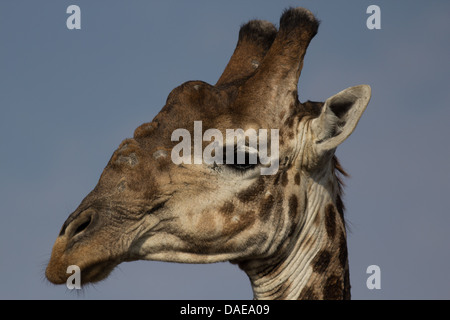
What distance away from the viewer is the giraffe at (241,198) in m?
7.54

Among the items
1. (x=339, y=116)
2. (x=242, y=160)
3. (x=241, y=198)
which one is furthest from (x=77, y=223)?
(x=339, y=116)

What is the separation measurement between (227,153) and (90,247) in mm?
1949

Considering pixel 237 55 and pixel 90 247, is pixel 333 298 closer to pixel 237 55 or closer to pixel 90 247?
pixel 90 247

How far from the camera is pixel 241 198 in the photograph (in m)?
8.09

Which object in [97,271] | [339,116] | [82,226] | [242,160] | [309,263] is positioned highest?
[339,116]

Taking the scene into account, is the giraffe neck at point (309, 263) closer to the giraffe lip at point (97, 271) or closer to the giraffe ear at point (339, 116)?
the giraffe ear at point (339, 116)

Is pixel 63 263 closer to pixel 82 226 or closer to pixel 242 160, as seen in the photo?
pixel 82 226

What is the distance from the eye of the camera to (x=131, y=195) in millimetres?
7605

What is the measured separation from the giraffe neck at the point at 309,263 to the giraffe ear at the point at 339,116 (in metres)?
0.65

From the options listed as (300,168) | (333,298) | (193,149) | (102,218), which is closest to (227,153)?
(193,149)

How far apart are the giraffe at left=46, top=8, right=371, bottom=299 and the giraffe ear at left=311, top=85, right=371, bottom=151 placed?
13 millimetres

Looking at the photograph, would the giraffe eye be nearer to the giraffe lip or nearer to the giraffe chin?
the giraffe lip

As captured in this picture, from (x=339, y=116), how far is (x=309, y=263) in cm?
185

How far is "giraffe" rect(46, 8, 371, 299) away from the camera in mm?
7539
